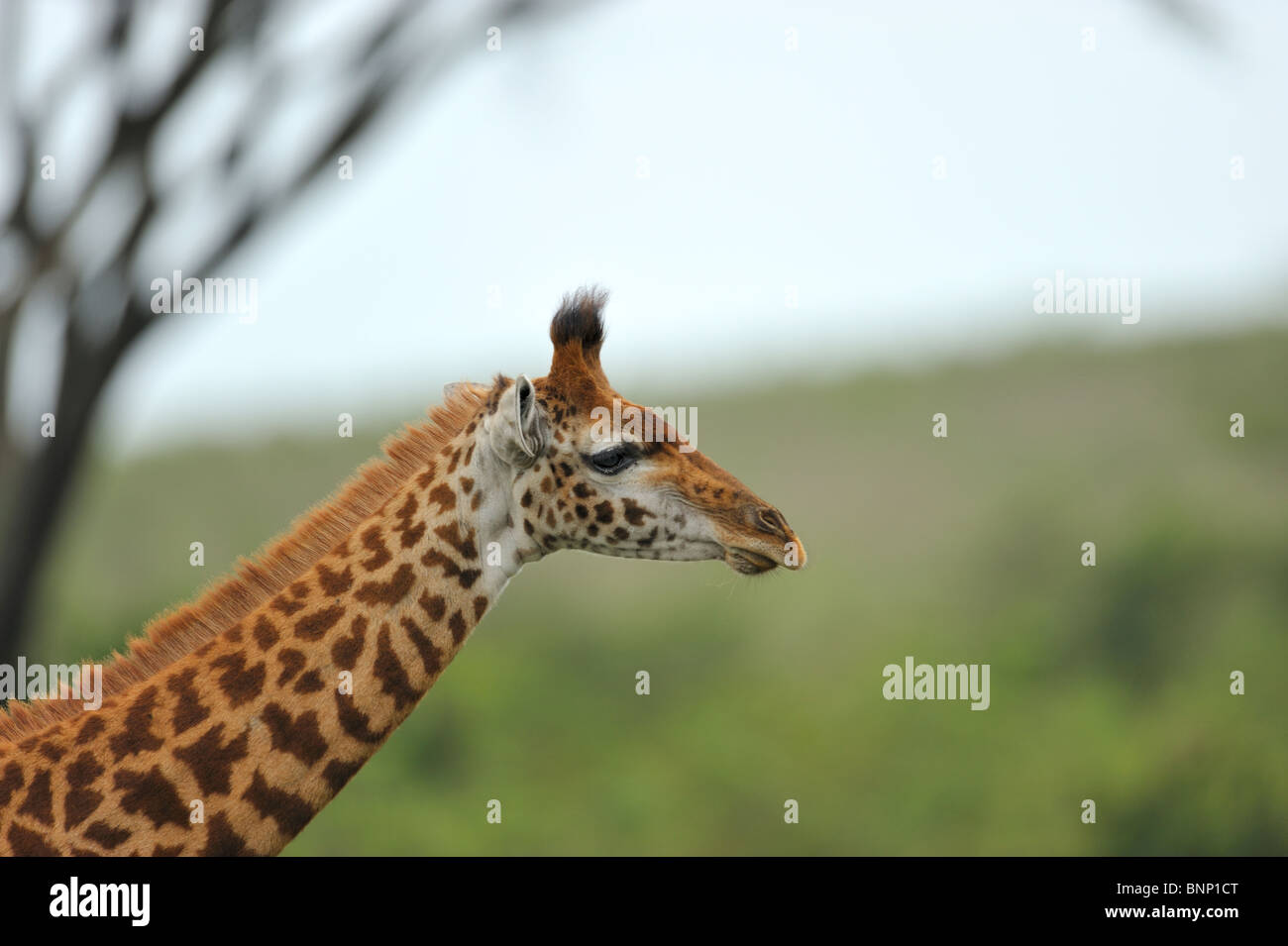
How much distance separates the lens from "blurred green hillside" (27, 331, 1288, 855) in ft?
50.1

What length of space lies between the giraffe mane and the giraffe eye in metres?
0.66

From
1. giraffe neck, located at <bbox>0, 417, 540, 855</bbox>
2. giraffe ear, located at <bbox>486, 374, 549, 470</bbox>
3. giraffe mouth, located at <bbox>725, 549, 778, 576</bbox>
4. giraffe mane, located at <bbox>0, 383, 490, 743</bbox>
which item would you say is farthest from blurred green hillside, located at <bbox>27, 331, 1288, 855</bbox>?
giraffe ear, located at <bbox>486, 374, 549, 470</bbox>

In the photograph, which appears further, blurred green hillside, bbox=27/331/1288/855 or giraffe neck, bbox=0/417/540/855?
blurred green hillside, bbox=27/331/1288/855

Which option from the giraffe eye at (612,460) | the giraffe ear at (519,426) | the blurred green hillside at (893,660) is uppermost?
the giraffe ear at (519,426)

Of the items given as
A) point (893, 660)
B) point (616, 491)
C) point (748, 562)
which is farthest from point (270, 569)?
point (893, 660)

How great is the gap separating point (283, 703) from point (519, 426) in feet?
4.94

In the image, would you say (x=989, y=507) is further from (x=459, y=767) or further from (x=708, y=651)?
(x=459, y=767)

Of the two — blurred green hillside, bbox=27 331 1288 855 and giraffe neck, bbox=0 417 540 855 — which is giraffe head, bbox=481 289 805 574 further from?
blurred green hillside, bbox=27 331 1288 855

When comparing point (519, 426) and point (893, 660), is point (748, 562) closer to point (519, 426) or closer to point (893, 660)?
point (519, 426)

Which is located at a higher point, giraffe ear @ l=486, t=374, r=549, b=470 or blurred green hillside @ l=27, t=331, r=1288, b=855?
giraffe ear @ l=486, t=374, r=549, b=470

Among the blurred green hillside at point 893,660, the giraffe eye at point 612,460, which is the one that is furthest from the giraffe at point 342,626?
the blurred green hillside at point 893,660

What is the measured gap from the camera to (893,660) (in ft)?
56.9

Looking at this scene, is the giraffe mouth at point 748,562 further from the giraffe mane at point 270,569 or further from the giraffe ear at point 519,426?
the giraffe mane at point 270,569

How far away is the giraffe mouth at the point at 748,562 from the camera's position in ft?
18.6
